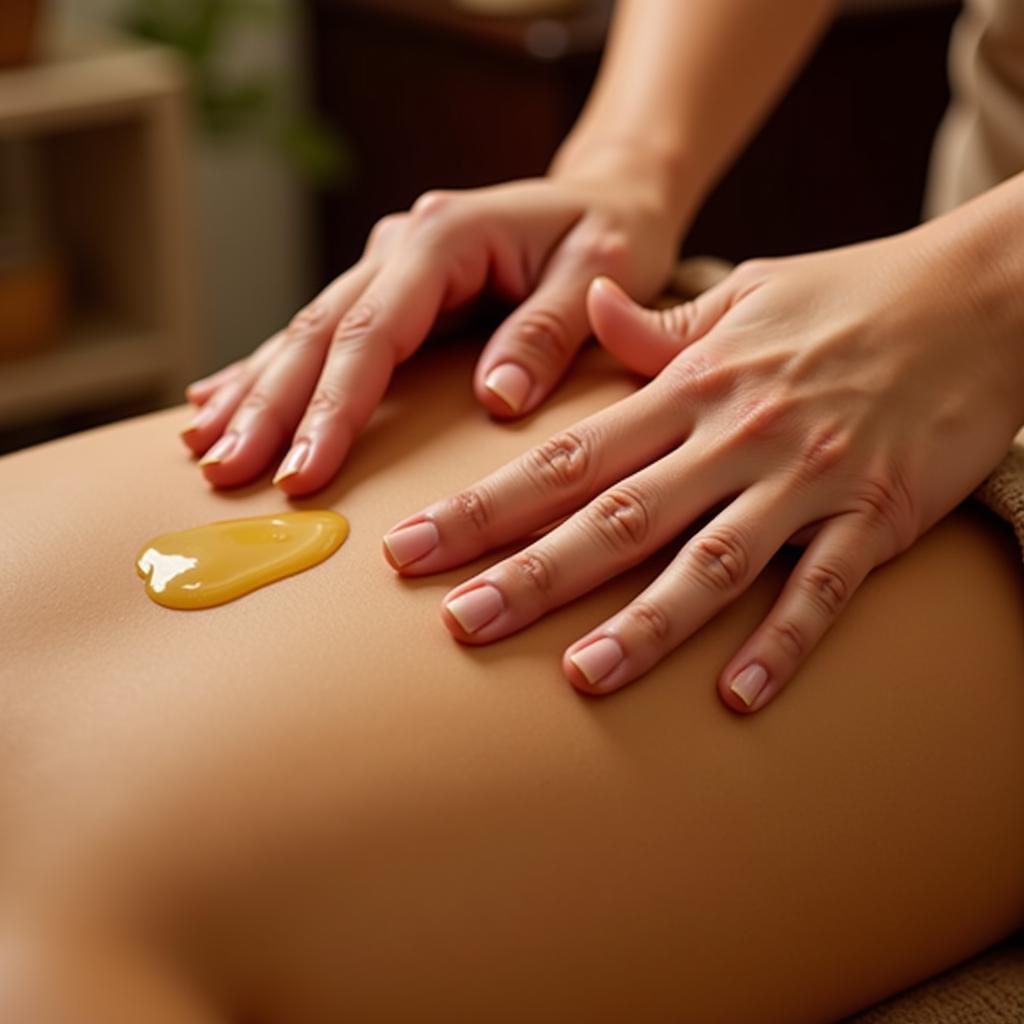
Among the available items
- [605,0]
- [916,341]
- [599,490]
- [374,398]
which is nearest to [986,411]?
[916,341]

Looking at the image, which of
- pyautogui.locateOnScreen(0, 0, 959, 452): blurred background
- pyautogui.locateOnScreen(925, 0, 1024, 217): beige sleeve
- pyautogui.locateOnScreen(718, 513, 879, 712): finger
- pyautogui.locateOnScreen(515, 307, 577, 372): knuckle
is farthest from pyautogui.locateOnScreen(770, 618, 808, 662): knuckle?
pyautogui.locateOnScreen(0, 0, 959, 452): blurred background

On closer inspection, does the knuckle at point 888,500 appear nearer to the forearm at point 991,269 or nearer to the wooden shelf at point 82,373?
the forearm at point 991,269

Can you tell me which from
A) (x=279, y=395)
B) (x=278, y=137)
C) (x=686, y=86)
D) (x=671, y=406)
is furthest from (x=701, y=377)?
(x=278, y=137)

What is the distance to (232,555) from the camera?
29.0 inches

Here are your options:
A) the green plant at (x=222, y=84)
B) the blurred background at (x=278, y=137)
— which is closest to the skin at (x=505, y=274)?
the blurred background at (x=278, y=137)

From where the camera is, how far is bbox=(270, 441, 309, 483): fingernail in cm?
79

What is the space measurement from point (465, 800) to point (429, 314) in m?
0.35

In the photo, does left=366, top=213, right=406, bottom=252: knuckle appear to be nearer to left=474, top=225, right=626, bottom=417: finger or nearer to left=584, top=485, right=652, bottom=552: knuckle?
left=474, top=225, right=626, bottom=417: finger

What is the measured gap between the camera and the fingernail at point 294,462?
0.79 meters

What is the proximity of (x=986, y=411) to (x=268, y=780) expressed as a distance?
0.38 m

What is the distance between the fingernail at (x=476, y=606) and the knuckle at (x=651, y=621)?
2.2 inches

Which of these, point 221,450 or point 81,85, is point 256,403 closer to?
point 221,450

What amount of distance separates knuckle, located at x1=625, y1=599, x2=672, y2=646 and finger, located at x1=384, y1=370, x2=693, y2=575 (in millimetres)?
80

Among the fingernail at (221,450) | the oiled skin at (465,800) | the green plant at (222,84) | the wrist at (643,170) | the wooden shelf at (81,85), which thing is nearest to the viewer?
the oiled skin at (465,800)
